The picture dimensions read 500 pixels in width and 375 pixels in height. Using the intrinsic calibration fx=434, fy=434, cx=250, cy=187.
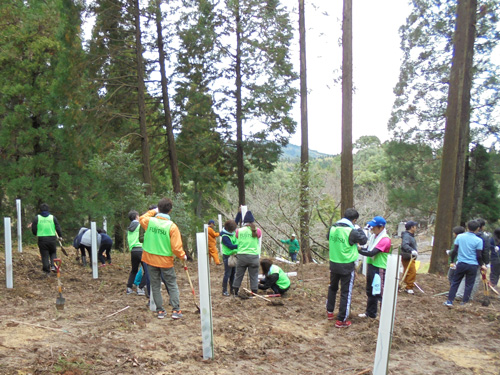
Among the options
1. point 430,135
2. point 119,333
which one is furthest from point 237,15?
point 119,333

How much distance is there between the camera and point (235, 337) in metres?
6.08

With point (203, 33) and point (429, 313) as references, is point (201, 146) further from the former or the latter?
point (429, 313)

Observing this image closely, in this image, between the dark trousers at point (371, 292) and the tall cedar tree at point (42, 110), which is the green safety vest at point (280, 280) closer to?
the dark trousers at point (371, 292)

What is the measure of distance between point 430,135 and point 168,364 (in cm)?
1996

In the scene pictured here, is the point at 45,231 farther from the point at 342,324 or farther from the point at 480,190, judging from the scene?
the point at 480,190

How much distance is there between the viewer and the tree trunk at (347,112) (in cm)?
1220

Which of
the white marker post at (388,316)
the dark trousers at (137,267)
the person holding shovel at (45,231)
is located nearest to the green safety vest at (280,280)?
the dark trousers at (137,267)

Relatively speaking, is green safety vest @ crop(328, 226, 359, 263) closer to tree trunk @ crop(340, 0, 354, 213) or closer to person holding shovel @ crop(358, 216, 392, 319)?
person holding shovel @ crop(358, 216, 392, 319)

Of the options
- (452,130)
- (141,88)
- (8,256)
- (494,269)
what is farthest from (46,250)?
(452,130)

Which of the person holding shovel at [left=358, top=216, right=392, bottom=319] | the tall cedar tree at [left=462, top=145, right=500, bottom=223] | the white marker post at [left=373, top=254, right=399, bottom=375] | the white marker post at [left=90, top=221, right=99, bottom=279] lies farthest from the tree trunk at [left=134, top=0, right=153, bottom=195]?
the tall cedar tree at [left=462, top=145, right=500, bottom=223]

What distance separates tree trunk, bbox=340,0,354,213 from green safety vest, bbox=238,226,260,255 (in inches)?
175

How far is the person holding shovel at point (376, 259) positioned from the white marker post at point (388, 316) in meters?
2.85

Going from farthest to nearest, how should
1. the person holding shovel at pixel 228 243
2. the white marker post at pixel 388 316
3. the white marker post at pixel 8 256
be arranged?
the person holding shovel at pixel 228 243
the white marker post at pixel 8 256
the white marker post at pixel 388 316

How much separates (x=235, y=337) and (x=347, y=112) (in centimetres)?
801
